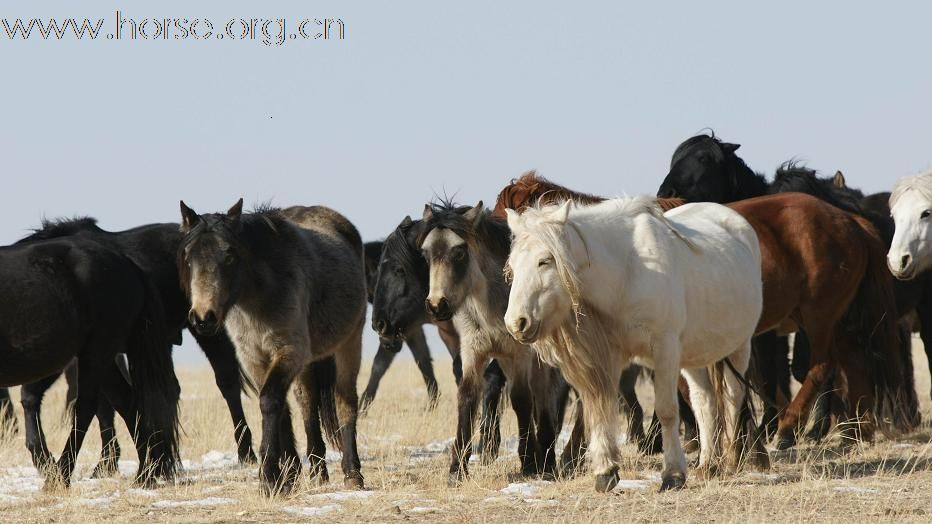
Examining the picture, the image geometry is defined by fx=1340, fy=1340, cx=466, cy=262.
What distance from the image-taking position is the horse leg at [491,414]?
1038cm

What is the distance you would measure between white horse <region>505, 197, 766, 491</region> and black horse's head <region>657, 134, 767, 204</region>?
3100 mm

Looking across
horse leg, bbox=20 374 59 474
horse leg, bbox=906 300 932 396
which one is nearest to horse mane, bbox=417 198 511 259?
horse leg, bbox=20 374 59 474

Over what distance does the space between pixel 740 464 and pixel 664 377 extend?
123cm

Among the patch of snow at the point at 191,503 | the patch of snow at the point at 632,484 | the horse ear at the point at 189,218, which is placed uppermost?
the horse ear at the point at 189,218

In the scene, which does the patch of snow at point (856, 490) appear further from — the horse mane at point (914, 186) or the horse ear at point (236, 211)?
the horse ear at point (236, 211)

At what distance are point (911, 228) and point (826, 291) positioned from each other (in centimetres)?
80

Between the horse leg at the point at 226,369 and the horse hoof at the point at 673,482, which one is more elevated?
the horse leg at the point at 226,369

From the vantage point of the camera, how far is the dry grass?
283 inches

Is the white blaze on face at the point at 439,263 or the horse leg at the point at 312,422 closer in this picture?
the white blaze on face at the point at 439,263

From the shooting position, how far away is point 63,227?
445 inches

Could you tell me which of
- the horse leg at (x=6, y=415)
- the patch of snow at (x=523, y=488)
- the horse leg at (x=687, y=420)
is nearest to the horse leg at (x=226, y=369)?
the horse leg at (x=6, y=415)

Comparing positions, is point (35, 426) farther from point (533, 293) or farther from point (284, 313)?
point (533, 293)

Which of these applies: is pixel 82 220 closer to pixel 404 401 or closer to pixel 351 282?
pixel 351 282

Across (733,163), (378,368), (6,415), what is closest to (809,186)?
(733,163)
